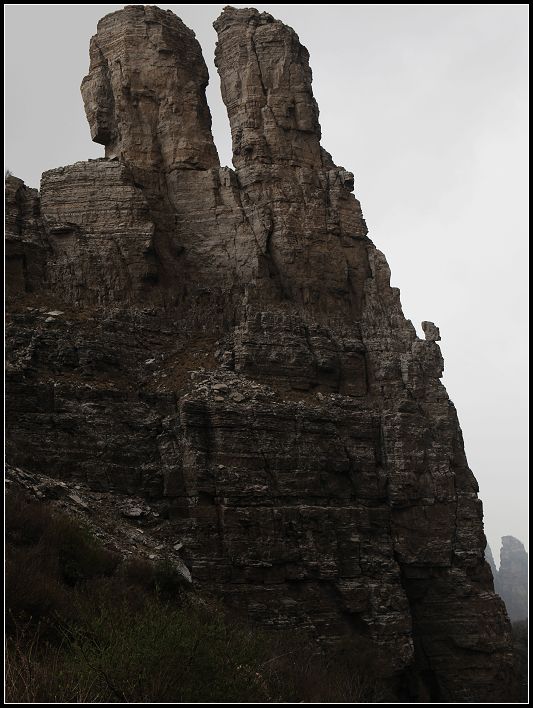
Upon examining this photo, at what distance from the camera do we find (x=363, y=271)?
148ft

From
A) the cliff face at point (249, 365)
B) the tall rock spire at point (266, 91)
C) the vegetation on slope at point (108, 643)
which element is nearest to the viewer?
the vegetation on slope at point (108, 643)

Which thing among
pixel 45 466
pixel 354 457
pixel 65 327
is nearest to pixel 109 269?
pixel 65 327

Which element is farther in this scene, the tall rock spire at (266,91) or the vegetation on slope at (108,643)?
the tall rock spire at (266,91)

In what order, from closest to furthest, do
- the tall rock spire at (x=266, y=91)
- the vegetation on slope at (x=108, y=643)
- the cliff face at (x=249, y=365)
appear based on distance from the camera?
the vegetation on slope at (x=108, y=643) < the cliff face at (x=249, y=365) < the tall rock spire at (x=266, y=91)

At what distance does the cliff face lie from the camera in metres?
34.6

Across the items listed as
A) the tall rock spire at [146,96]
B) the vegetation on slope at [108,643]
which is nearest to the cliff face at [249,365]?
the tall rock spire at [146,96]

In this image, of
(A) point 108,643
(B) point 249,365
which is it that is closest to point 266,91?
(B) point 249,365

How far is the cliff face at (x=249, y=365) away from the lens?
3462 cm

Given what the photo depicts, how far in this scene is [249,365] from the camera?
3875cm

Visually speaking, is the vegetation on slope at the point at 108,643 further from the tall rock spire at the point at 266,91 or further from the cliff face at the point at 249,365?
the tall rock spire at the point at 266,91

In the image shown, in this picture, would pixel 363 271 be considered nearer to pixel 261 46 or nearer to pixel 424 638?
pixel 261 46

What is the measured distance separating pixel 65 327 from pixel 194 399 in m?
6.76

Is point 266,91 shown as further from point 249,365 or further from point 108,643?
point 108,643

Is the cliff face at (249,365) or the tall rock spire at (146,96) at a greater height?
the tall rock spire at (146,96)
